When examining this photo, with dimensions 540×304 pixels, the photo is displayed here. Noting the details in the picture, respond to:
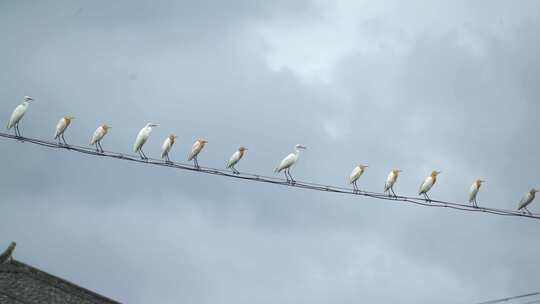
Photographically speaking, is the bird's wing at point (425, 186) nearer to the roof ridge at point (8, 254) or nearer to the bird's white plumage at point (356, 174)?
the bird's white plumage at point (356, 174)

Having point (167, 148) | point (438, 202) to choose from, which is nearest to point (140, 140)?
point (167, 148)

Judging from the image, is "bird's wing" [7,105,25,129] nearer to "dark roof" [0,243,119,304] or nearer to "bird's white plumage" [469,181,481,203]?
"dark roof" [0,243,119,304]

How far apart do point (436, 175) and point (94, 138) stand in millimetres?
13716

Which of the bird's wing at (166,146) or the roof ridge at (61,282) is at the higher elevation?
the bird's wing at (166,146)

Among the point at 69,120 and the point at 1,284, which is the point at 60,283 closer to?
the point at 1,284

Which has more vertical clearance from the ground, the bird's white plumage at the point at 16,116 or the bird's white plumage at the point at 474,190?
the bird's white plumage at the point at 474,190

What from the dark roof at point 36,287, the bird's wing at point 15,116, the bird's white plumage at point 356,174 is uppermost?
the bird's white plumage at point 356,174

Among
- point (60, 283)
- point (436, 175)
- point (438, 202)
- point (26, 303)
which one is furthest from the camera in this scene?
point (436, 175)

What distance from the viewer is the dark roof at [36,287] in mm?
36219

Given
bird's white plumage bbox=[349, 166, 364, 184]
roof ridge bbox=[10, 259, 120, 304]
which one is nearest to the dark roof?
roof ridge bbox=[10, 259, 120, 304]

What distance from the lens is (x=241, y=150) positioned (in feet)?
128

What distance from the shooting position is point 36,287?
37156mm

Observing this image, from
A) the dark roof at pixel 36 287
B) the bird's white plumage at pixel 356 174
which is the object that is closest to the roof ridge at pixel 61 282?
the dark roof at pixel 36 287

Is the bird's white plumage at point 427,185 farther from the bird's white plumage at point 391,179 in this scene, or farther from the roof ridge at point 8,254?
the roof ridge at point 8,254
